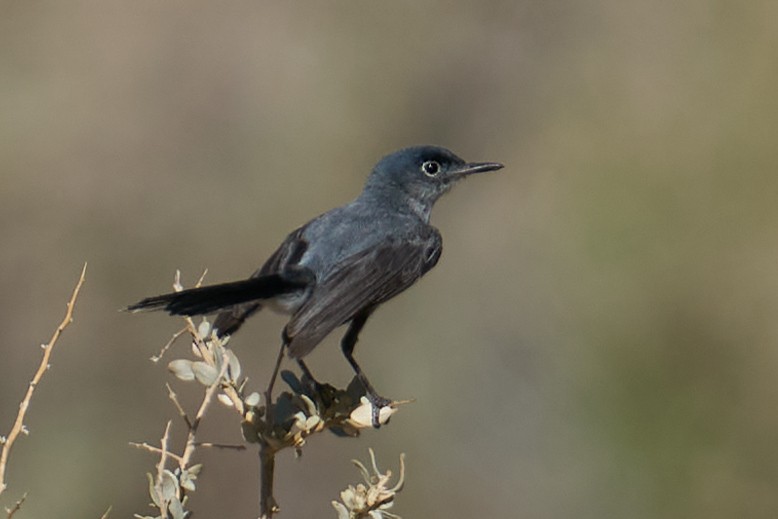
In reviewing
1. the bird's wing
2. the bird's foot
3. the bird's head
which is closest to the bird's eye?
the bird's head

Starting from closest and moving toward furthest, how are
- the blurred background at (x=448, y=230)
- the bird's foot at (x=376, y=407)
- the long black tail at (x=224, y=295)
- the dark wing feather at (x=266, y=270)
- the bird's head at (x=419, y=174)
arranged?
the bird's foot at (x=376, y=407)
the long black tail at (x=224, y=295)
the dark wing feather at (x=266, y=270)
the bird's head at (x=419, y=174)
the blurred background at (x=448, y=230)

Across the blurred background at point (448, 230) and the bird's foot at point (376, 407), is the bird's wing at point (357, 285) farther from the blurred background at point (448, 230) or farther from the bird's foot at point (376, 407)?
the blurred background at point (448, 230)

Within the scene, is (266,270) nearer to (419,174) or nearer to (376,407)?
(376,407)

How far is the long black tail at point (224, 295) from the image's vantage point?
291cm

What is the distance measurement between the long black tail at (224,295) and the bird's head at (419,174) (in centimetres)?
84

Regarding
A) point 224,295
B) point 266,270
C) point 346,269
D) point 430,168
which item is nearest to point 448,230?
point 430,168

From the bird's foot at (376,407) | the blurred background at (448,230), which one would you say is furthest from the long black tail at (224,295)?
the blurred background at (448,230)

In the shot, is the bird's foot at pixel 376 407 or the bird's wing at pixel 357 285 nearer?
the bird's foot at pixel 376 407

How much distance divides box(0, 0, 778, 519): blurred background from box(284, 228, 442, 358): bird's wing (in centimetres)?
168

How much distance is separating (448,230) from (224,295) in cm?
467

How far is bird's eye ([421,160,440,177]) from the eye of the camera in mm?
4652

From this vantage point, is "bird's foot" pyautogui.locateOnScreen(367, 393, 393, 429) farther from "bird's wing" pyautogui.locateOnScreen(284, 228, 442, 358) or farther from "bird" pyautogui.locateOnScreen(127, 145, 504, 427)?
"bird's wing" pyautogui.locateOnScreen(284, 228, 442, 358)

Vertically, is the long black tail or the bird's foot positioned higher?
the long black tail

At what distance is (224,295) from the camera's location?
3.23 metres
